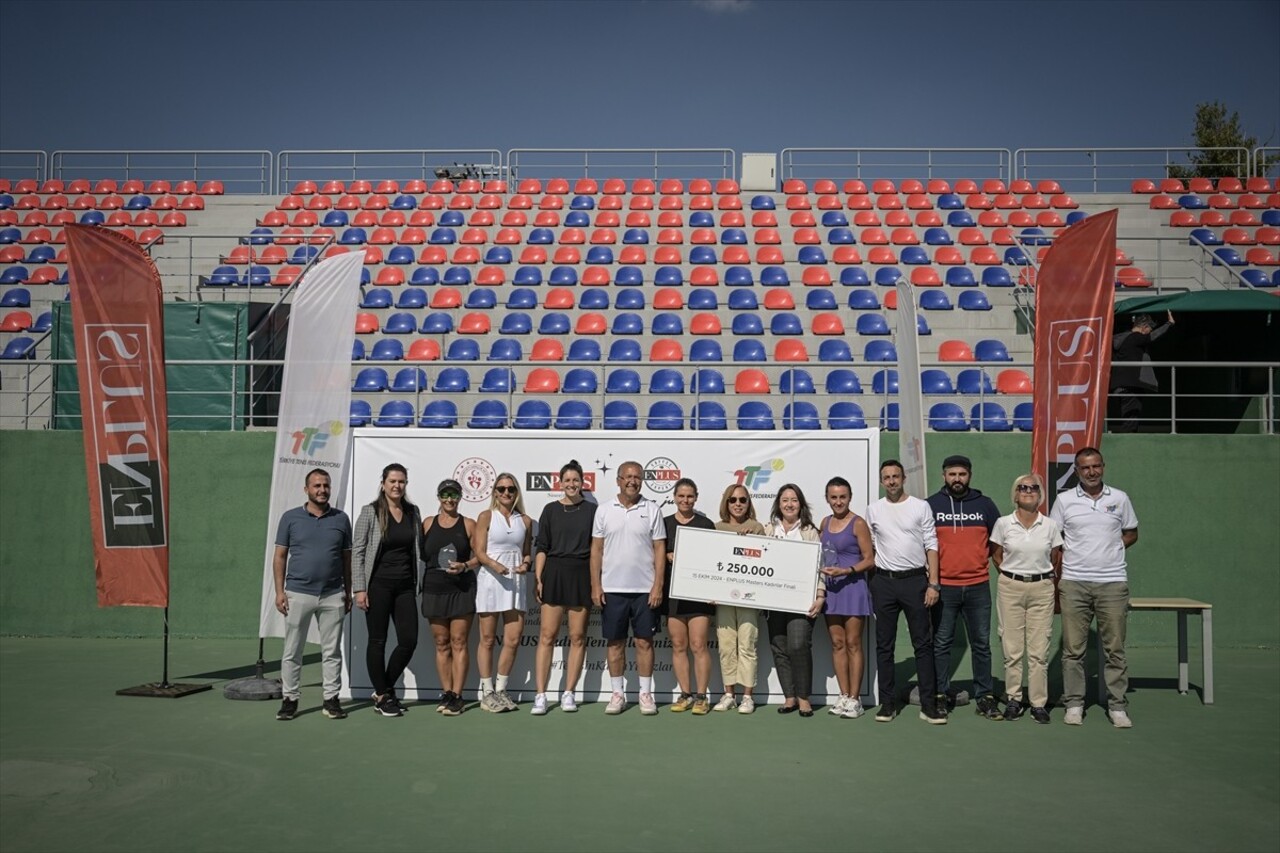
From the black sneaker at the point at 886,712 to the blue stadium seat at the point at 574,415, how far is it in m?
5.76

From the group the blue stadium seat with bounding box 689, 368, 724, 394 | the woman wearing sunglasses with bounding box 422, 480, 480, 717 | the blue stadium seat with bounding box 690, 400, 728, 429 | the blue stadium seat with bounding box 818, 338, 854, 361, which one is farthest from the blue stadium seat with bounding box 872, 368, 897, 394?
the woman wearing sunglasses with bounding box 422, 480, 480, 717

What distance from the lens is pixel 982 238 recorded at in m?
18.5

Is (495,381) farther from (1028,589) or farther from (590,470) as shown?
(1028,589)

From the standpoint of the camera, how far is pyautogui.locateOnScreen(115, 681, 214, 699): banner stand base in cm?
869

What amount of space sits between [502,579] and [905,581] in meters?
2.98

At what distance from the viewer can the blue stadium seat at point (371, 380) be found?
47.7 feet

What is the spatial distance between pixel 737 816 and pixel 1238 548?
8056 mm

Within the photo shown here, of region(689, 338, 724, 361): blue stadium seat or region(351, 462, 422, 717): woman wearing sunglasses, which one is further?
region(689, 338, 724, 361): blue stadium seat

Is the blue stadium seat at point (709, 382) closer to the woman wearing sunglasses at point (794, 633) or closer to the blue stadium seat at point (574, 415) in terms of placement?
the blue stadium seat at point (574, 415)

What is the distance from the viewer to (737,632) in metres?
8.45

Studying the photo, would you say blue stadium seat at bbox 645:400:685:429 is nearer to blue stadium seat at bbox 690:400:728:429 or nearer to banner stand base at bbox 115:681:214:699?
blue stadium seat at bbox 690:400:728:429

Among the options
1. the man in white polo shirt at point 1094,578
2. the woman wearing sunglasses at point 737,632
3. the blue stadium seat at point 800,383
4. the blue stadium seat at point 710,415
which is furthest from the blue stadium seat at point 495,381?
the man in white polo shirt at point 1094,578

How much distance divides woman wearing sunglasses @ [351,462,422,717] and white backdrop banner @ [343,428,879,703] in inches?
25.8

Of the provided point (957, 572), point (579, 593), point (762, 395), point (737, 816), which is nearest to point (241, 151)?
point (762, 395)
